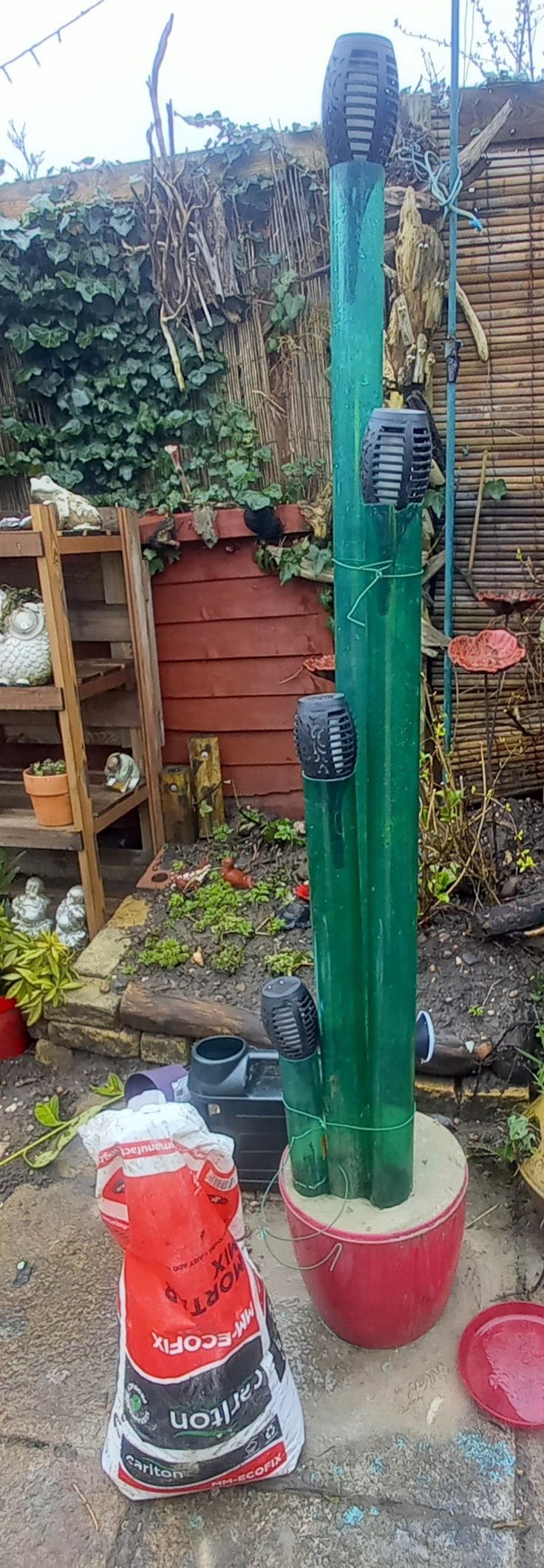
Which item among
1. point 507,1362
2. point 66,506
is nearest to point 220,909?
point 66,506

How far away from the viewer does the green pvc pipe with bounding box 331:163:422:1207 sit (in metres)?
1.37

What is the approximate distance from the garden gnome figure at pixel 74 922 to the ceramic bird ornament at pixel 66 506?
140 cm

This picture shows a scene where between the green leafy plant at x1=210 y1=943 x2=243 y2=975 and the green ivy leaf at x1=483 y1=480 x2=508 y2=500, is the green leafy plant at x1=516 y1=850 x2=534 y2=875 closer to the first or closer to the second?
the green leafy plant at x1=210 y1=943 x2=243 y2=975

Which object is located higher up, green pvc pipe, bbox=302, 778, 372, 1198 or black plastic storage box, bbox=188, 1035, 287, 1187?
green pvc pipe, bbox=302, 778, 372, 1198

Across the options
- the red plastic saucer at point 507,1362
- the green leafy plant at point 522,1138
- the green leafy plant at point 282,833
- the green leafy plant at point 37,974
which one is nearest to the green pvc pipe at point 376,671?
the red plastic saucer at point 507,1362

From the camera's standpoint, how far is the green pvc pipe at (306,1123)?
1716 mm

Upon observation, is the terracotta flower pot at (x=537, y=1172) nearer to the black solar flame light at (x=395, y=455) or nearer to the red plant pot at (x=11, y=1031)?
the black solar flame light at (x=395, y=455)

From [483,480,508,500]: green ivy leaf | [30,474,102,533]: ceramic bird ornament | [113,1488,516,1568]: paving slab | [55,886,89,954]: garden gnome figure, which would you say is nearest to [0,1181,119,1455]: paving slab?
[113,1488,516,1568]: paving slab

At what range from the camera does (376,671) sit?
57.6 inches

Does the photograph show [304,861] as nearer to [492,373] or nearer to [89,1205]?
[89,1205]

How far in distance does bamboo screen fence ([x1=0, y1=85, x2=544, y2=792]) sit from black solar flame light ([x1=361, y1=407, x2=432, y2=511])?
6.12 ft

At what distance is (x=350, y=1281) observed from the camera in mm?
1751

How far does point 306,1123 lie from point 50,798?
182 centimetres

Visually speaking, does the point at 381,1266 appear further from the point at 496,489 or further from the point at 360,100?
the point at 496,489
